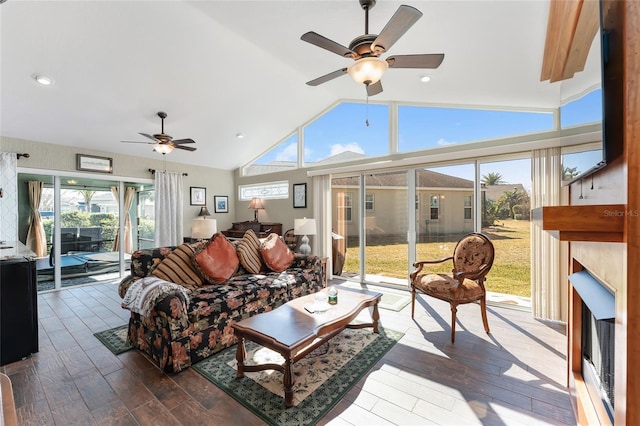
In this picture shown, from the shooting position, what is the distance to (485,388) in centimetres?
204

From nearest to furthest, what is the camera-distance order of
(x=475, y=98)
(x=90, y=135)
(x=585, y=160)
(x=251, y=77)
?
(x=585, y=160)
(x=475, y=98)
(x=251, y=77)
(x=90, y=135)

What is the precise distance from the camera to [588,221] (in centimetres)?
92

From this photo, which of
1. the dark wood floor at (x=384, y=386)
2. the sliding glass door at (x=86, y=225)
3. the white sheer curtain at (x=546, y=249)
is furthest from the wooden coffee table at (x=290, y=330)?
the sliding glass door at (x=86, y=225)

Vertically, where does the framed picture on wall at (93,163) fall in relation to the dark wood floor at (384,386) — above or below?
above

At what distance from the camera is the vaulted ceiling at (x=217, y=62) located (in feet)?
7.70

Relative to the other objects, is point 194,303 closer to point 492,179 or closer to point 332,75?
point 332,75

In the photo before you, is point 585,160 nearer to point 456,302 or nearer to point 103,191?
point 456,302

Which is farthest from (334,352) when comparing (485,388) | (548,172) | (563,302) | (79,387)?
(548,172)

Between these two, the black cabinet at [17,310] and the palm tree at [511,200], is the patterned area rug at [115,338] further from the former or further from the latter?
the palm tree at [511,200]

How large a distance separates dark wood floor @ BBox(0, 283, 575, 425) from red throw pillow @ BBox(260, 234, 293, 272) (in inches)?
65.3

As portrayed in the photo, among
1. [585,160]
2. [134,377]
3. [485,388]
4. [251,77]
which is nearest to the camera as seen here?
[585,160]

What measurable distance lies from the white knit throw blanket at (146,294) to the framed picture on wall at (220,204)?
14.2 feet

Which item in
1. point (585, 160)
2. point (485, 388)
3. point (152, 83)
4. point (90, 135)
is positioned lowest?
point (485, 388)

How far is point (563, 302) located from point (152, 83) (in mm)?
5695
